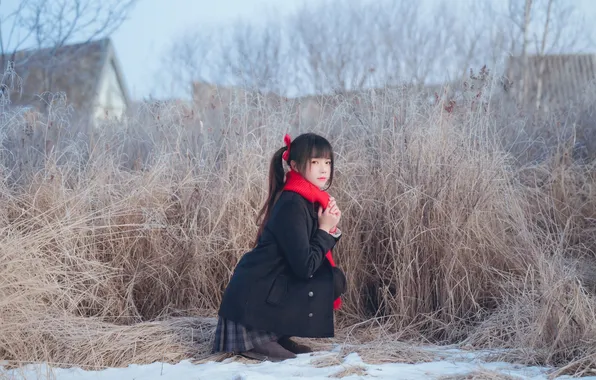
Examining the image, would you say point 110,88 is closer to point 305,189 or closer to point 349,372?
point 305,189

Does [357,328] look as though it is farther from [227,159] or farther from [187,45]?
[187,45]

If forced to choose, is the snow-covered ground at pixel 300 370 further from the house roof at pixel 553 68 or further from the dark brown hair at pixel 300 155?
the house roof at pixel 553 68

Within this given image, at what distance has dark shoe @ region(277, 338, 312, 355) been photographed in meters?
3.33

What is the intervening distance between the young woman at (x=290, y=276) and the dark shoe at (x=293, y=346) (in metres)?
0.09

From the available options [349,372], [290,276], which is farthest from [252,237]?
[349,372]

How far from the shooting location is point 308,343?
3506 millimetres

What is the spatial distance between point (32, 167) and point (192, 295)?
59.7 inches

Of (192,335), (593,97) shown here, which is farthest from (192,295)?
(593,97)

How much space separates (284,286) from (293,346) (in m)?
0.37

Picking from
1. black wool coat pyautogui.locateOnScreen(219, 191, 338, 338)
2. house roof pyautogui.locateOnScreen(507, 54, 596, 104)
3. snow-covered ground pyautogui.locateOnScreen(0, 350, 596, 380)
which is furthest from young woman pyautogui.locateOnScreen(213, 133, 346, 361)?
house roof pyautogui.locateOnScreen(507, 54, 596, 104)

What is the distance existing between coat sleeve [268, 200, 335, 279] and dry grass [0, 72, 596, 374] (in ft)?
1.84

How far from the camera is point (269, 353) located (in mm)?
3189

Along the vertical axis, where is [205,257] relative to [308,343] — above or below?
above

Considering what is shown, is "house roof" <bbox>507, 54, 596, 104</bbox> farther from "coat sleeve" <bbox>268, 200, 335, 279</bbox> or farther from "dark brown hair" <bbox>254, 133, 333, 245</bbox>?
"coat sleeve" <bbox>268, 200, 335, 279</bbox>
